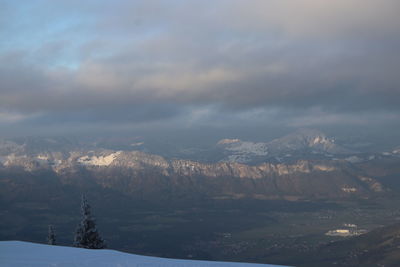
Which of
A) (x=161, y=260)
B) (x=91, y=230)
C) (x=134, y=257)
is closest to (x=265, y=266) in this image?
(x=161, y=260)

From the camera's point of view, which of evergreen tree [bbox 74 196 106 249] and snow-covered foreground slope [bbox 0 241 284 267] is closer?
snow-covered foreground slope [bbox 0 241 284 267]

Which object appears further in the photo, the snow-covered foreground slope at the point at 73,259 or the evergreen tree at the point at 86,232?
the evergreen tree at the point at 86,232

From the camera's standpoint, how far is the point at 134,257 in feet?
73.9

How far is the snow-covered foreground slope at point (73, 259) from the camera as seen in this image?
20.1 meters

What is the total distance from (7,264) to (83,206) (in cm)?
3011

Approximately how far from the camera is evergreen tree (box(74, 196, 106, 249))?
160ft

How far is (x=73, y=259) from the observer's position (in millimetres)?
21172

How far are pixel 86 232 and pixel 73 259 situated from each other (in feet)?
95.9

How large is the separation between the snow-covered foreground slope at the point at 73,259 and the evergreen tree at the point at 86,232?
25069mm

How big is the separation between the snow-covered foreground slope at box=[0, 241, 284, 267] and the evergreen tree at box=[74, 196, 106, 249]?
82.2ft

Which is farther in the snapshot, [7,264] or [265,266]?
[265,266]

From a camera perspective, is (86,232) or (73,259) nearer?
(73,259)

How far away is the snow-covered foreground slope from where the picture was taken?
20109mm

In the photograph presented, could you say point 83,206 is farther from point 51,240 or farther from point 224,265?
point 224,265
